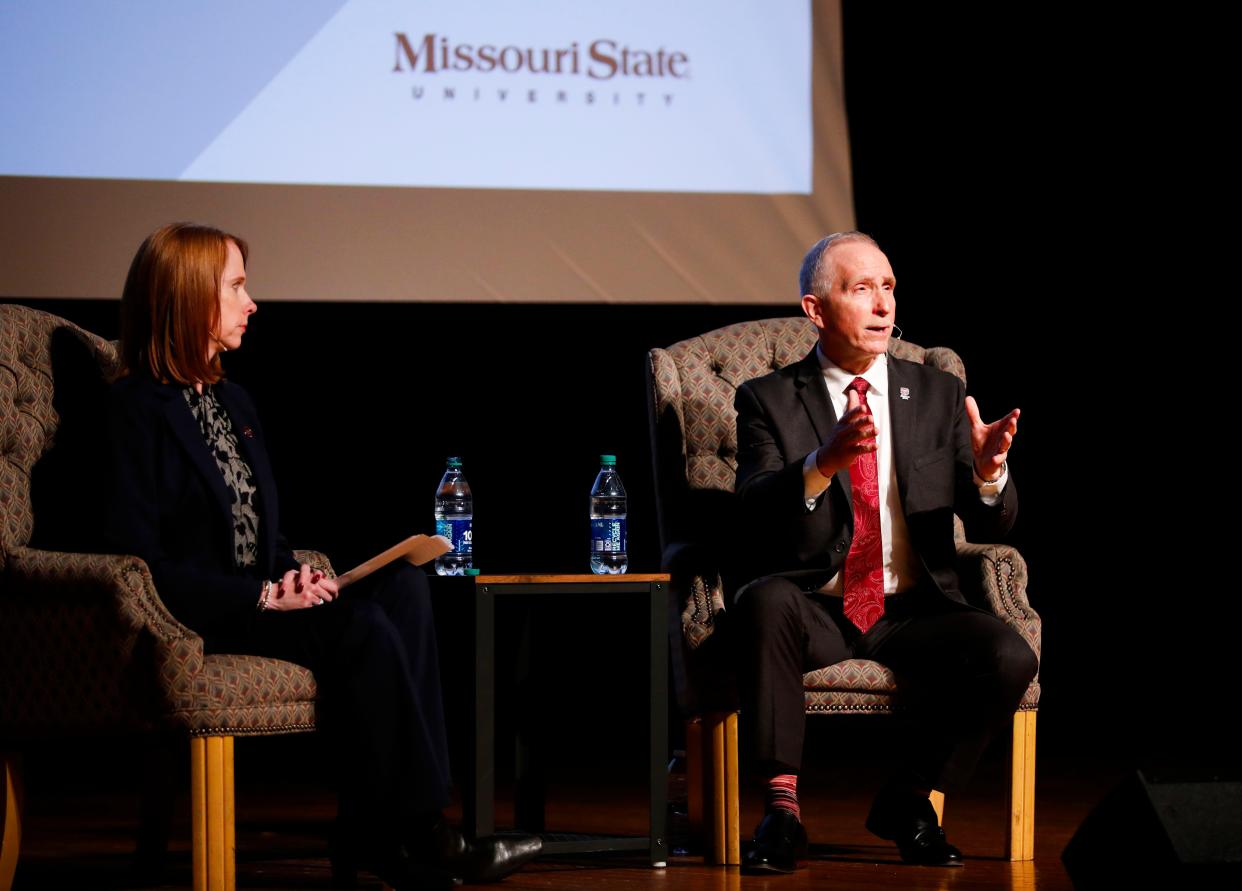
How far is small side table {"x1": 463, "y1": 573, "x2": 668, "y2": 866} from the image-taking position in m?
2.91

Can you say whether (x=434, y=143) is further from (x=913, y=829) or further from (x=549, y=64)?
(x=913, y=829)

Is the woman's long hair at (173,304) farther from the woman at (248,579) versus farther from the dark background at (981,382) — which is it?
the dark background at (981,382)

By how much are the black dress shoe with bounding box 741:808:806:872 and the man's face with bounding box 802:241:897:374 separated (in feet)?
3.11

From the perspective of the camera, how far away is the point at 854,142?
4.68 meters

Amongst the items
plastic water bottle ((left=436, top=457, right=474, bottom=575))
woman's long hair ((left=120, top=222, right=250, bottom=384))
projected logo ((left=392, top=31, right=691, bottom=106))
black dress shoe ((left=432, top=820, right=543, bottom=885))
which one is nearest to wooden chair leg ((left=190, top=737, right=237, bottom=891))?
black dress shoe ((left=432, top=820, right=543, bottom=885))

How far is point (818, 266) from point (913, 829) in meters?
1.14

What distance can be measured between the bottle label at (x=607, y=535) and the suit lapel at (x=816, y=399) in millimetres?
619

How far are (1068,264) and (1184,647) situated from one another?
128cm

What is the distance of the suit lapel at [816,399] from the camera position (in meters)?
3.15

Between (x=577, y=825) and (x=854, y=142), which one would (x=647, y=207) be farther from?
(x=577, y=825)

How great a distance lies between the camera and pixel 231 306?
2.88m

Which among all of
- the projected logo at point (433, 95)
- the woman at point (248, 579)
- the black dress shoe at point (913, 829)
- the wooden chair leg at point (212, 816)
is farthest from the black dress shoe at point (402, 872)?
the projected logo at point (433, 95)

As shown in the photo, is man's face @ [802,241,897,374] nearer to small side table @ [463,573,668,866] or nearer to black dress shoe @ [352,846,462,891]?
small side table @ [463,573,668,866]

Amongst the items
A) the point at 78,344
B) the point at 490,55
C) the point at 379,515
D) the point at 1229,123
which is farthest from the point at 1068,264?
the point at 78,344
